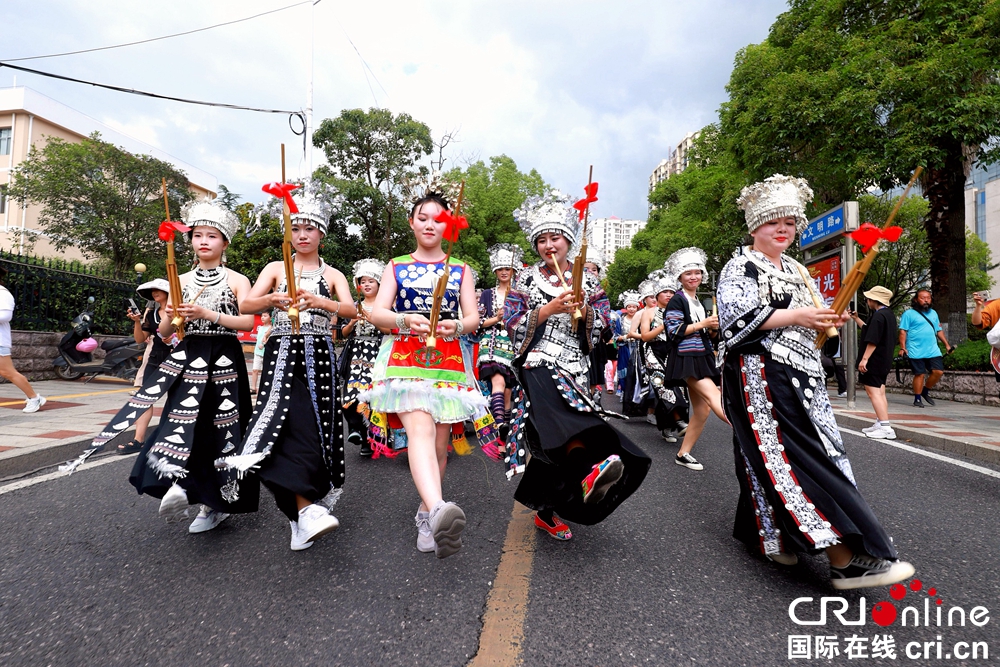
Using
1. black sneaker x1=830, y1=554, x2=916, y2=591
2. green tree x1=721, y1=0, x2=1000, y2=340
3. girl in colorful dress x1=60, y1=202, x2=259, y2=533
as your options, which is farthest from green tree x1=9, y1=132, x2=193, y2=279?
black sneaker x1=830, y1=554, x2=916, y2=591

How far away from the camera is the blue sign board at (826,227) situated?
9.85 m

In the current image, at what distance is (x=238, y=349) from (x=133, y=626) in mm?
1735

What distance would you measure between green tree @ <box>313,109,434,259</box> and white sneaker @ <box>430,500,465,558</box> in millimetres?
19398

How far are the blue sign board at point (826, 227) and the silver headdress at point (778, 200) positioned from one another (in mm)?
7663

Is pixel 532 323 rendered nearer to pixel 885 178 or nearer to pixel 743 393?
pixel 743 393

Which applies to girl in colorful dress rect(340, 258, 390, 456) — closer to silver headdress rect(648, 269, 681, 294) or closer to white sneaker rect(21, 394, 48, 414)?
silver headdress rect(648, 269, 681, 294)

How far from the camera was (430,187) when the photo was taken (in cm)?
328

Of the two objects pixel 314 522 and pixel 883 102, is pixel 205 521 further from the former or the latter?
pixel 883 102

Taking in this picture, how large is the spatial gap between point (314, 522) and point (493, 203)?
31381mm

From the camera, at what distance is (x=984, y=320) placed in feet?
20.5

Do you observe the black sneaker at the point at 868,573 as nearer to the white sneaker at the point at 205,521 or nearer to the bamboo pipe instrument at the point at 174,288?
the white sneaker at the point at 205,521

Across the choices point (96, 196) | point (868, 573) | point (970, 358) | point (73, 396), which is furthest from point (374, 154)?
point (868, 573)

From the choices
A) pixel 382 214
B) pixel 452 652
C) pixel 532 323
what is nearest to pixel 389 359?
pixel 532 323

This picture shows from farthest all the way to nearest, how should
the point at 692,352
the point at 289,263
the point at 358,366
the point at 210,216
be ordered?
the point at 358,366 < the point at 692,352 < the point at 210,216 < the point at 289,263
